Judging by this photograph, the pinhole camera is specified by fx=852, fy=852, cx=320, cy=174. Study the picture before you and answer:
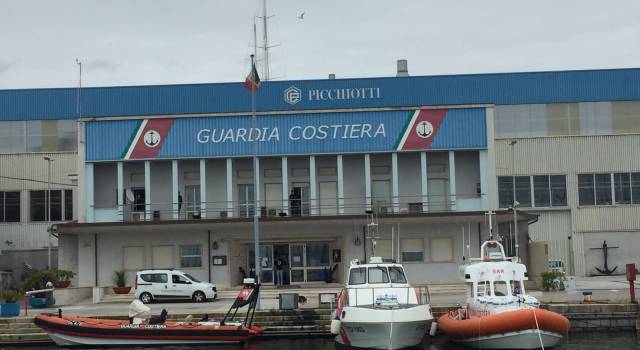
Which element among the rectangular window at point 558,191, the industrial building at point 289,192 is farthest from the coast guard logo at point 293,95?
the rectangular window at point 558,191

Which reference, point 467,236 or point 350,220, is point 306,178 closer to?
point 350,220

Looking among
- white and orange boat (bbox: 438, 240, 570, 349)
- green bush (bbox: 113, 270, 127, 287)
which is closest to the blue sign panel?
green bush (bbox: 113, 270, 127, 287)

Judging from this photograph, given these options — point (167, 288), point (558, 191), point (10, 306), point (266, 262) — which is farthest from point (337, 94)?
point (10, 306)

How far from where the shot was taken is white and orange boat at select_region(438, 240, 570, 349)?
25.4 metres

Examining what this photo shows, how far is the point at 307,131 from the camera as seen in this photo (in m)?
43.1

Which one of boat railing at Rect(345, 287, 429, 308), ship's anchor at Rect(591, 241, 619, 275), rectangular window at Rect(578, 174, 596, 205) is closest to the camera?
boat railing at Rect(345, 287, 429, 308)

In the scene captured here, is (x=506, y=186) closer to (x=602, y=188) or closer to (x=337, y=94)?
(x=602, y=188)

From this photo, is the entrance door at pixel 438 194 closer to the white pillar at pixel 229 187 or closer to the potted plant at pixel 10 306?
the white pillar at pixel 229 187

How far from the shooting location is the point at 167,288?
38531 millimetres

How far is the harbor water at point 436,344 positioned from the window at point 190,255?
40.4 feet

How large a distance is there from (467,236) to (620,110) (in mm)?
20967

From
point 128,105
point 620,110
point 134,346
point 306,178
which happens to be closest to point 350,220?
point 306,178

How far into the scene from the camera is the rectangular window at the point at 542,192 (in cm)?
5566

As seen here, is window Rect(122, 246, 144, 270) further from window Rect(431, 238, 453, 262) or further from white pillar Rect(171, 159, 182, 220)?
window Rect(431, 238, 453, 262)
